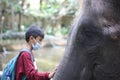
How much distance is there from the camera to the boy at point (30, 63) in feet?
8.75

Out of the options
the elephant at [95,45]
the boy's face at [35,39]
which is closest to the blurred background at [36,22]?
the boy's face at [35,39]

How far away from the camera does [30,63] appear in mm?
2760

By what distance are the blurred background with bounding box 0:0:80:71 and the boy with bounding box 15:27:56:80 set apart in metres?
12.9

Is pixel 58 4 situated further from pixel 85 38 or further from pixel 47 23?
pixel 85 38

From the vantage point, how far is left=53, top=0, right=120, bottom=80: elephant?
3.94ft

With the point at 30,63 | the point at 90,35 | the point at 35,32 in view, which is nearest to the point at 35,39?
the point at 35,32

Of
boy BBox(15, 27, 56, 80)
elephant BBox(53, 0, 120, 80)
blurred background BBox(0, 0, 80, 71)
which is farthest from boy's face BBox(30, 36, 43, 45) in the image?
blurred background BBox(0, 0, 80, 71)

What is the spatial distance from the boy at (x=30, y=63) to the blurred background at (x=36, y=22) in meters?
12.9

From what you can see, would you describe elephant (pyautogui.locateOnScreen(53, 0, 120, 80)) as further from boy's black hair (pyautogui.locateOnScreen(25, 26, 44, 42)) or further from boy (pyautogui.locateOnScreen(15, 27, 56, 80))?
boy's black hair (pyautogui.locateOnScreen(25, 26, 44, 42))

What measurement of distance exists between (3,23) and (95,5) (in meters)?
18.4

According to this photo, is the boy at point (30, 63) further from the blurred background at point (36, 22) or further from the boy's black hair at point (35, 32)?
the blurred background at point (36, 22)

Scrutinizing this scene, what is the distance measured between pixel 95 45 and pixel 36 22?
2048 centimetres

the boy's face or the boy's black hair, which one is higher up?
the boy's black hair

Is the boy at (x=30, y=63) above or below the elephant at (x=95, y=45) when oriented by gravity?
below
